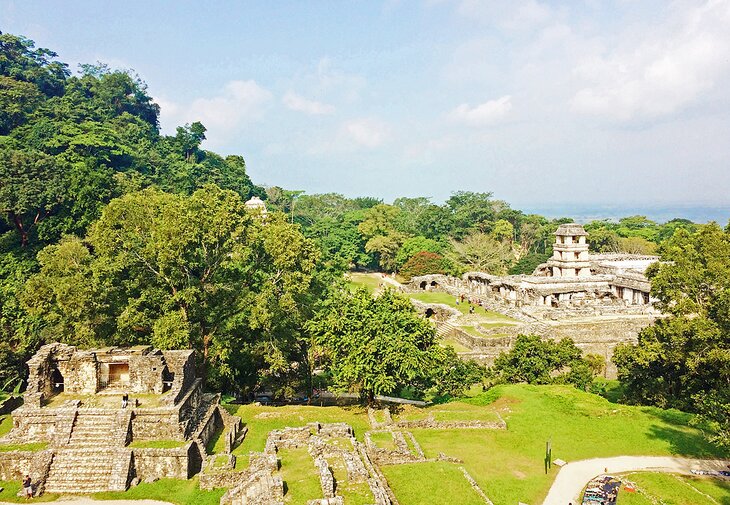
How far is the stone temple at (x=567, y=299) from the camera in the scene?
38.7 m

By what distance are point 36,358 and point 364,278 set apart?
52.0m

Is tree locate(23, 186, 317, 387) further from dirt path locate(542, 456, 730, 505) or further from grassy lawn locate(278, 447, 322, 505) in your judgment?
dirt path locate(542, 456, 730, 505)

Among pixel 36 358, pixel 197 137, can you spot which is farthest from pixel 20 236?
pixel 197 137

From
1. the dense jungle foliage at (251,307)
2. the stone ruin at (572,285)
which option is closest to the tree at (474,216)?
the stone ruin at (572,285)

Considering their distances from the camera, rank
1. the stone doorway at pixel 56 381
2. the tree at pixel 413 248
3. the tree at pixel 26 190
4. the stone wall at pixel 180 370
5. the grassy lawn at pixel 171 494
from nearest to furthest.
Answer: the grassy lawn at pixel 171 494, the stone wall at pixel 180 370, the stone doorway at pixel 56 381, the tree at pixel 26 190, the tree at pixel 413 248

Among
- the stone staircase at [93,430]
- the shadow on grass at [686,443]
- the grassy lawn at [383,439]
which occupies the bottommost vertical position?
the shadow on grass at [686,443]

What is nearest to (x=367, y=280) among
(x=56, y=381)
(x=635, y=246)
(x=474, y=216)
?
(x=474, y=216)

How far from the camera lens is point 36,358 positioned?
62.1 feet

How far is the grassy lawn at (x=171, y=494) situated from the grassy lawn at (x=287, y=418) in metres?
3.60

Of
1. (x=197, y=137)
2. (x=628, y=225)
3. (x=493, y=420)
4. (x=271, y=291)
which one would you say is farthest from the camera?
(x=628, y=225)

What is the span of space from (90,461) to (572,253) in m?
47.3

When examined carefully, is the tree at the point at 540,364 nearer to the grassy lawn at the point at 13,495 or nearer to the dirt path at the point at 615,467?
the dirt path at the point at 615,467

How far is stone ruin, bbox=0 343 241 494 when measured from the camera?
1639cm

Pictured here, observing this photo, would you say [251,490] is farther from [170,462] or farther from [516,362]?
[516,362]
